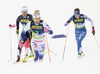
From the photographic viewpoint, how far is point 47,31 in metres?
6.91

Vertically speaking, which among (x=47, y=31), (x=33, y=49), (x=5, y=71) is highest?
(x=47, y=31)

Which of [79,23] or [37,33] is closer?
[37,33]

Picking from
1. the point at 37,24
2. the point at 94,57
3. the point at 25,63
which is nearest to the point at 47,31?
the point at 37,24

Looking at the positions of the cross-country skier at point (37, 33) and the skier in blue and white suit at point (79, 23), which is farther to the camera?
the skier in blue and white suit at point (79, 23)

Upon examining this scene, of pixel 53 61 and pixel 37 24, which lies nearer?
pixel 37 24

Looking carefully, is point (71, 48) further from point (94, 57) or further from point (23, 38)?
point (23, 38)

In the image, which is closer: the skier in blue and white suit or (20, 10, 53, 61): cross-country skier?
(20, 10, 53, 61): cross-country skier

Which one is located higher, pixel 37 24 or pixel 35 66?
pixel 37 24

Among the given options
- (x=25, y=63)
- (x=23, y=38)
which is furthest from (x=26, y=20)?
(x=25, y=63)

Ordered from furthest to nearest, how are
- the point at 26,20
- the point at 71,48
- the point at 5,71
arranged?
the point at 71,48 → the point at 26,20 → the point at 5,71

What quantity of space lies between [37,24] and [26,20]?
78 cm

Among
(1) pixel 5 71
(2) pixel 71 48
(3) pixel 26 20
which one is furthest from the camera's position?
(2) pixel 71 48

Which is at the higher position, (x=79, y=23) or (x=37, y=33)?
(x=79, y=23)

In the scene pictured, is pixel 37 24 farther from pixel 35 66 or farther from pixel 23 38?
pixel 35 66
